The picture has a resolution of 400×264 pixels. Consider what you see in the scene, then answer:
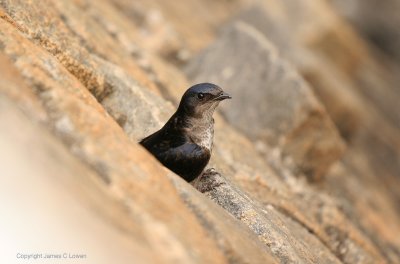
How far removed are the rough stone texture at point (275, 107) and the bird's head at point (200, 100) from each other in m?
3.27

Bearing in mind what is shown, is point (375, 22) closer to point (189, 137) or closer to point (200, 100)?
point (200, 100)

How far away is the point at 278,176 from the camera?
938 centimetres

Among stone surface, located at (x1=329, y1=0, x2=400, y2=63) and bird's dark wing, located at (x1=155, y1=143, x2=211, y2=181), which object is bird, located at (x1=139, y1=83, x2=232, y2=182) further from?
stone surface, located at (x1=329, y1=0, x2=400, y2=63)

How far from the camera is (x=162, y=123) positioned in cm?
723

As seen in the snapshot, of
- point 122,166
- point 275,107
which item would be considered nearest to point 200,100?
point 122,166

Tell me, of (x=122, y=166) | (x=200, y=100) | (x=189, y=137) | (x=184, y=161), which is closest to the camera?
(x=122, y=166)

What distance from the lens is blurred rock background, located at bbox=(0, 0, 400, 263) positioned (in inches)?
166

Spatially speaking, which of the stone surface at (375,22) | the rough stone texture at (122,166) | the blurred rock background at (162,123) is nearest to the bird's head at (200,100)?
the blurred rock background at (162,123)

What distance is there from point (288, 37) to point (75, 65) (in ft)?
26.2

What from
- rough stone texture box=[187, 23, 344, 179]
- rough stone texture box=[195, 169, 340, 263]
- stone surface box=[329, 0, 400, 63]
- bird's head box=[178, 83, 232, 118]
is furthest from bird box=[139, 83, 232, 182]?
stone surface box=[329, 0, 400, 63]

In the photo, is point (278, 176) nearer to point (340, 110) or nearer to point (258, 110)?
point (258, 110)

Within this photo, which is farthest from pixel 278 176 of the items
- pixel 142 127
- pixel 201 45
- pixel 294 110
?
pixel 201 45

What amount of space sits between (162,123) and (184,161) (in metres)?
1.22

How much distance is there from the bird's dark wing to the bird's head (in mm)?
490
